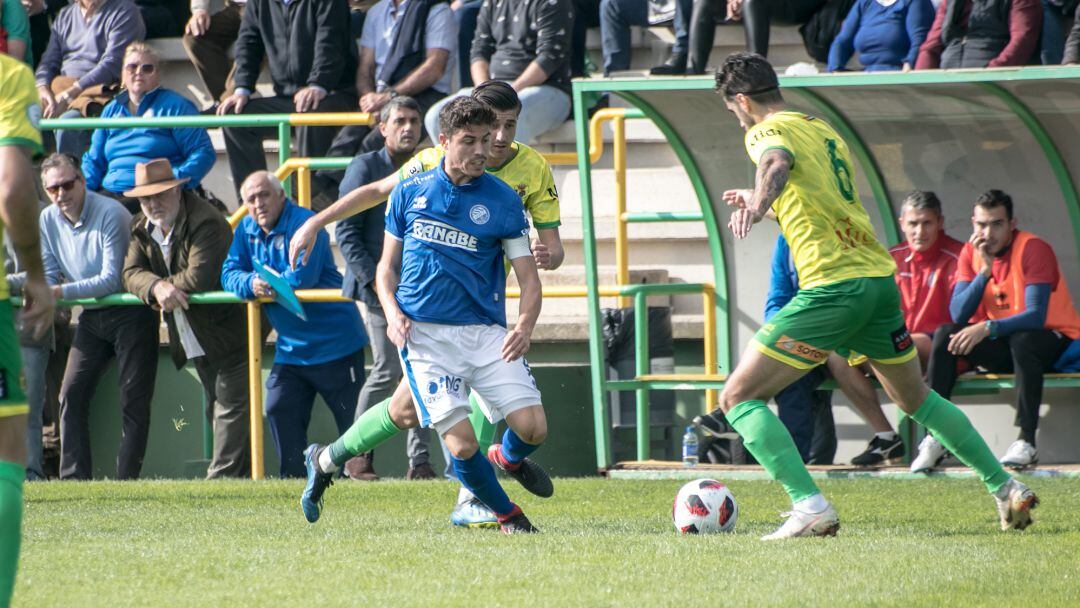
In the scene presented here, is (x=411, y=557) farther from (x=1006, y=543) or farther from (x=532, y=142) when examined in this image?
(x=532, y=142)

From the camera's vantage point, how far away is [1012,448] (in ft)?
30.4

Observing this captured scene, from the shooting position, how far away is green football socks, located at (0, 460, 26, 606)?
4.12 metres

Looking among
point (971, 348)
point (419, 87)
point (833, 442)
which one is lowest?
point (833, 442)

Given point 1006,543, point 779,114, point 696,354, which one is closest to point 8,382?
point 779,114

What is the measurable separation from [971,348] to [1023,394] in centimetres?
40

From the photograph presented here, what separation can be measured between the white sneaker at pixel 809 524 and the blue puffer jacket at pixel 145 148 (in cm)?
613

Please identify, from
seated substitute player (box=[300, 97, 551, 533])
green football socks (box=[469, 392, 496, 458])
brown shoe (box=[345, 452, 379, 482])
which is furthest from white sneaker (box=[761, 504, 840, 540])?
brown shoe (box=[345, 452, 379, 482])

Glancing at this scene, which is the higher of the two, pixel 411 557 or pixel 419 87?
pixel 419 87

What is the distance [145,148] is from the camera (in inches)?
454

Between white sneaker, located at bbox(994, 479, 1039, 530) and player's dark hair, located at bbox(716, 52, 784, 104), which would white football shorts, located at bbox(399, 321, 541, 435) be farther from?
white sneaker, located at bbox(994, 479, 1039, 530)

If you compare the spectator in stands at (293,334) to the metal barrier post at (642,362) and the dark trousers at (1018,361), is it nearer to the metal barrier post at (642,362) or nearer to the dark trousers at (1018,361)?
the metal barrier post at (642,362)

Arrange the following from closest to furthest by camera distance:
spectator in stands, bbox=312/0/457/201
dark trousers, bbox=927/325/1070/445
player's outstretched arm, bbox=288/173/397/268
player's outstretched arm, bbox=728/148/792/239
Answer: player's outstretched arm, bbox=728/148/792/239
player's outstretched arm, bbox=288/173/397/268
dark trousers, bbox=927/325/1070/445
spectator in stands, bbox=312/0/457/201

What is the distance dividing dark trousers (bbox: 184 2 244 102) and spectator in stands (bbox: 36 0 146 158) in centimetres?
48

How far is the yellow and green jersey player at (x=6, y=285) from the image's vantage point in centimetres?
422
